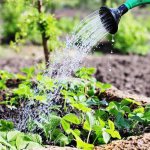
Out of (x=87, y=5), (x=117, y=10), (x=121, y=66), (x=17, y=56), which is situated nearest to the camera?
(x=117, y=10)

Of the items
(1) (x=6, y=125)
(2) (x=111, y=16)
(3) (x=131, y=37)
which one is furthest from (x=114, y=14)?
(3) (x=131, y=37)

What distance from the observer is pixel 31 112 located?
357 cm

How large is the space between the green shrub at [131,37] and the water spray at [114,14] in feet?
18.5

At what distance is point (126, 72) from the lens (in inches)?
279

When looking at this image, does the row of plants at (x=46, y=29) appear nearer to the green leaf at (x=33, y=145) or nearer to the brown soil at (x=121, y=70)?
the brown soil at (x=121, y=70)

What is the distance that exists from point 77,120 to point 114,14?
88cm

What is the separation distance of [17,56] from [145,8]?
1005 centimetres

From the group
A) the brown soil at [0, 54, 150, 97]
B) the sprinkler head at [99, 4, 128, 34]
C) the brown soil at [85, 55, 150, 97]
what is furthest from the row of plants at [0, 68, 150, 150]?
the brown soil at [0, 54, 150, 97]

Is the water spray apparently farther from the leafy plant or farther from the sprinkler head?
the leafy plant

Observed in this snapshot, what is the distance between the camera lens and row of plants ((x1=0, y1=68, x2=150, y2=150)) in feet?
9.48

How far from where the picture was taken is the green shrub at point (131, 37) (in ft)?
30.0

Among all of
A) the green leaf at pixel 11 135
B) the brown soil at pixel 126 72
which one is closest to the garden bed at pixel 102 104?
the green leaf at pixel 11 135

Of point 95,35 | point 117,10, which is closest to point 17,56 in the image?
point 95,35

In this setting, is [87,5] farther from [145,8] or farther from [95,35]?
[95,35]
